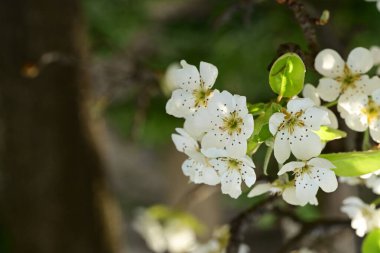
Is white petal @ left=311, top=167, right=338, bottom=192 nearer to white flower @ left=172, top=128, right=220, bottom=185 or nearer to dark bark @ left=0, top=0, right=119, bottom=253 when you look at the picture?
white flower @ left=172, top=128, right=220, bottom=185

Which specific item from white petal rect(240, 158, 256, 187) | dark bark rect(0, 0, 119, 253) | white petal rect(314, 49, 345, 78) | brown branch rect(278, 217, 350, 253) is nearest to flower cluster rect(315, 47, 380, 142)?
white petal rect(314, 49, 345, 78)

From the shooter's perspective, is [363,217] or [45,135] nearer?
[363,217]

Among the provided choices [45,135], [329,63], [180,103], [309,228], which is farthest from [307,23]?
[45,135]

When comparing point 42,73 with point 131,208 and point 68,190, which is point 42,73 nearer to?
point 68,190

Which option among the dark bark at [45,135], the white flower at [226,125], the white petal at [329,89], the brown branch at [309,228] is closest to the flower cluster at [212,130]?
the white flower at [226,125]

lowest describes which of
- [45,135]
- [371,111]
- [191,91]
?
[371,111]

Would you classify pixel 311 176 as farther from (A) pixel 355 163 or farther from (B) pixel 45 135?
(B) pixel 45 135

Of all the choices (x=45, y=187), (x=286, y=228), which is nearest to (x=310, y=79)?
(x=286, y=228)
